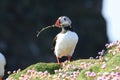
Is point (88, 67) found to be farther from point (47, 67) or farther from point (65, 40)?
point (65, 40)

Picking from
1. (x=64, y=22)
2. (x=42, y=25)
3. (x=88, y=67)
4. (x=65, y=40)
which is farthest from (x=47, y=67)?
(x=42, y=25)

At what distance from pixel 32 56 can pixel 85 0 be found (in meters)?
9.79

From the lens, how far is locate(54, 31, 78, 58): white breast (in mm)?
25953

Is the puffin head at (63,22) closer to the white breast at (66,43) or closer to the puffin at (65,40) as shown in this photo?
the puffin at (65,40)

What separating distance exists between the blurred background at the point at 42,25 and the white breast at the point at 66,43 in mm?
38163

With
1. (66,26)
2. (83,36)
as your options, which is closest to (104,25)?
(83,36)

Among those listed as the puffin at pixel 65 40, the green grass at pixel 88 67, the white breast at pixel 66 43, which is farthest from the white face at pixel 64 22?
A: the green grass at pixel 88 67

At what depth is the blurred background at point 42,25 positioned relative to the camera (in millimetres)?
67062

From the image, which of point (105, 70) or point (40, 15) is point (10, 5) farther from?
point (105, 70)

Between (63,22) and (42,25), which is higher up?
(42,25)

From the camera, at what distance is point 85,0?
242 feet

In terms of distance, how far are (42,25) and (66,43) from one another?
42832 millimetres

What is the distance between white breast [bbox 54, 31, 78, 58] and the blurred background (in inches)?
1502

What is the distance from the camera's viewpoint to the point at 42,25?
68.9m
